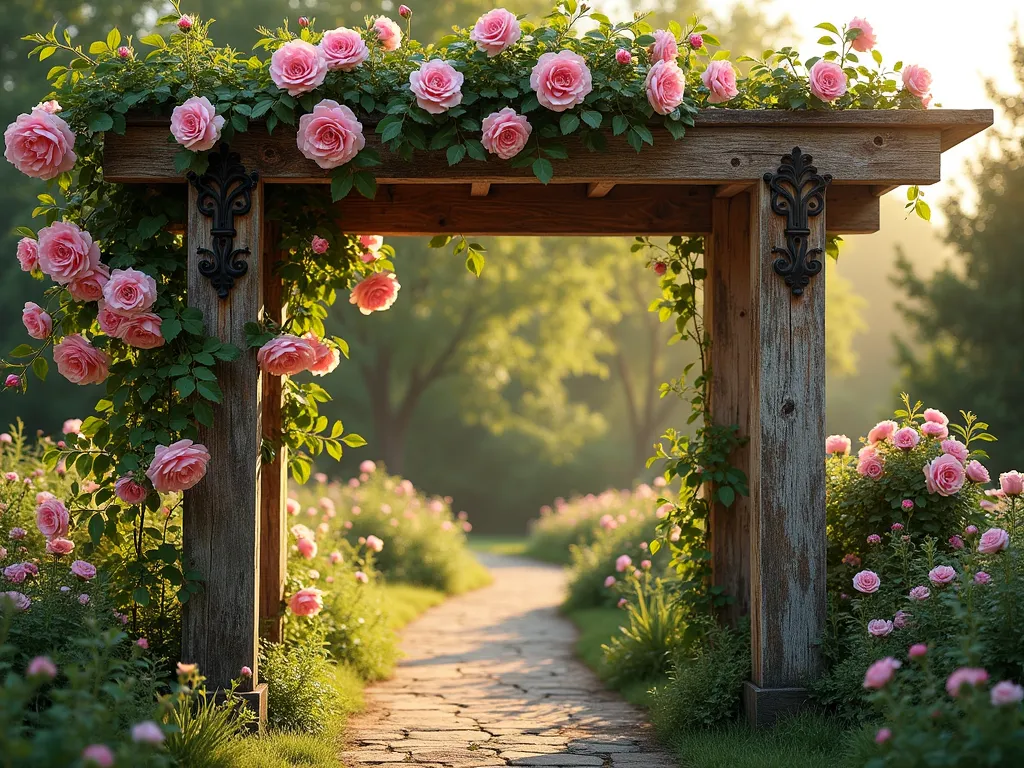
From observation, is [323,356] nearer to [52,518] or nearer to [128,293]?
[128,293]

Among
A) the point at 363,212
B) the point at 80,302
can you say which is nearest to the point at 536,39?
the point at 363,212

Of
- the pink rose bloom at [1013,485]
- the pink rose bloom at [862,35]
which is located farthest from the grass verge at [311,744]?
the pink rose bloom at [862,35]

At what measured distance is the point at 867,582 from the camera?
14.8ft

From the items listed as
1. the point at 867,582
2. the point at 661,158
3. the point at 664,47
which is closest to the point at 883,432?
the point at 867,582

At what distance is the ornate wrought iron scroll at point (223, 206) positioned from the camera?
4430 mm

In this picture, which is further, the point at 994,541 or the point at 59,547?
the point at 59,547

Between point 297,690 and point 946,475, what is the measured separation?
11.0 feet

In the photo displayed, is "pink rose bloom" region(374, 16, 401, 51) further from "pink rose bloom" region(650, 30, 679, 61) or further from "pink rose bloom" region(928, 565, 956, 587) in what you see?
"pink rose bloom" region(928, 565, 956, 587)

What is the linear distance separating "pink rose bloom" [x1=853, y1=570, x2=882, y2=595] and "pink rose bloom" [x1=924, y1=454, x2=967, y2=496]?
630mm

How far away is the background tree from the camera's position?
14.9m

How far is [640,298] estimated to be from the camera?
27859 mm

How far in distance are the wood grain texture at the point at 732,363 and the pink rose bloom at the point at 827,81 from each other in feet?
3.09

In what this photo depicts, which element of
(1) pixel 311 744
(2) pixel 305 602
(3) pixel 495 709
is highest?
(2) pixel 305 602

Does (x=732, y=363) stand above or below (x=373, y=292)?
below
